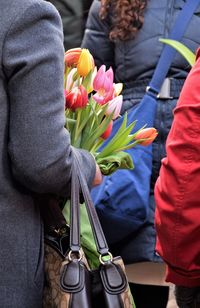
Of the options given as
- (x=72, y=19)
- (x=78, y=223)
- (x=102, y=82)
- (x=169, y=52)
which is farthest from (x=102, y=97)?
(x=72, y=19)

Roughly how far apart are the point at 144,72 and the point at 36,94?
115 centimetres

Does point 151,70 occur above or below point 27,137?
below

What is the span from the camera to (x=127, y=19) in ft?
9.09

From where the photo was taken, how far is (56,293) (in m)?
1.80

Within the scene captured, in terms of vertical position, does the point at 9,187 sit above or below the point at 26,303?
above

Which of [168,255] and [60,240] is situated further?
[168,255]

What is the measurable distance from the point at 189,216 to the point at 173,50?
2.93 feet

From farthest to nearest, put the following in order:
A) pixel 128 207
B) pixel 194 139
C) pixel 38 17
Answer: pixel 128 207
pixel 194 139
pixel 38 17

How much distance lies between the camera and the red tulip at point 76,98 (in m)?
1.97

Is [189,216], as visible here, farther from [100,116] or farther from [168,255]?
[100,116]

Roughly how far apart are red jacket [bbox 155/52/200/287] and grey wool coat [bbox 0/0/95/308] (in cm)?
38

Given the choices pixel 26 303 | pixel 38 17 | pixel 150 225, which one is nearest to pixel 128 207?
pixel 150 225

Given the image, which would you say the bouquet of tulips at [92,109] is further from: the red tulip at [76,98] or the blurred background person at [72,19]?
the blurred background person at [72,19]

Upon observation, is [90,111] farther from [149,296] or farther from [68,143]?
[149,296]
